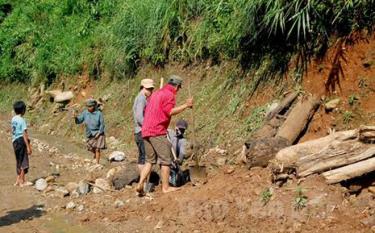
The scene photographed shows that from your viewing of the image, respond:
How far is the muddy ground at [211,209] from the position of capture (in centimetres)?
625

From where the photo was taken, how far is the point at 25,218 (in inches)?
307

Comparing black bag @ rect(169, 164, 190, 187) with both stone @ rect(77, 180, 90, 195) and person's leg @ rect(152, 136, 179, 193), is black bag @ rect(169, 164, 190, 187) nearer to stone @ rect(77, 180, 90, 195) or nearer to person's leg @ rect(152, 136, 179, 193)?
person's leg @ rect(152, 136, 179, 193)

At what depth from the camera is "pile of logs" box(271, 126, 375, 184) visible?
631 centimetres

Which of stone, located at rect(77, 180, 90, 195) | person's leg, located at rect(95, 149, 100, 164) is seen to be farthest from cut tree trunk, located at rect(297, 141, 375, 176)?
person's leg, located at rect(95, 149, 100, 164)

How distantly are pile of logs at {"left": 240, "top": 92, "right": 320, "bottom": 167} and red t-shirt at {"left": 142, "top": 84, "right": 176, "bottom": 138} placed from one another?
43.7 inches

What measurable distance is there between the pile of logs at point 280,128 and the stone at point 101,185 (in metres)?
2.11

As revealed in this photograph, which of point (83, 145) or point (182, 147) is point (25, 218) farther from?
point (83, 145)

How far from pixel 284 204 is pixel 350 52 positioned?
8.96ft

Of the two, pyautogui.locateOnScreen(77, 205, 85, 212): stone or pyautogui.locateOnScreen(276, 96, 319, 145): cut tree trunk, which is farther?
pyautogui.locateOnScreen(77, 205, 85, 212): stone

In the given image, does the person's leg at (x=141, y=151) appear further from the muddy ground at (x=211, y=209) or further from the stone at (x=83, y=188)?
the stone at (x=83, y=188)

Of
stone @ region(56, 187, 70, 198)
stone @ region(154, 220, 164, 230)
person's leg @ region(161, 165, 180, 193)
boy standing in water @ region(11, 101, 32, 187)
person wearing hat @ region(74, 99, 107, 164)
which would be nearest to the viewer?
stone @ region(154, 220, 164, 230)

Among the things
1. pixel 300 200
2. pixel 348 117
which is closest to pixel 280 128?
pixel 348 117

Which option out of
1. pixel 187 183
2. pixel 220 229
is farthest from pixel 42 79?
pixel 220 229

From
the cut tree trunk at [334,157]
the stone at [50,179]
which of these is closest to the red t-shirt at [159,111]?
the cut tree trunk at [334,157]
